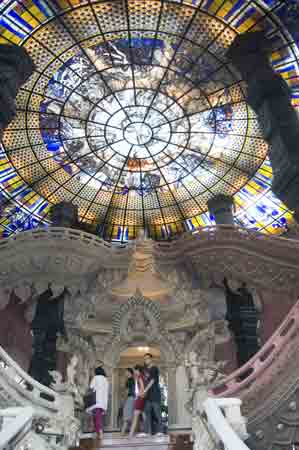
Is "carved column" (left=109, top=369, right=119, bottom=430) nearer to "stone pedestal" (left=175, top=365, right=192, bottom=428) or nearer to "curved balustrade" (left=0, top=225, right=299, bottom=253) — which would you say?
"stone pedestal" (left=175, top=365, right=192, bottom=428)

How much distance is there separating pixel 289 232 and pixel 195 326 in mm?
7912

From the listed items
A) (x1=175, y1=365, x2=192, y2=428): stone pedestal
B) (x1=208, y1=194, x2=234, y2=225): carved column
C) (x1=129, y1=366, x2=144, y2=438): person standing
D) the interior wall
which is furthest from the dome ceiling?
(x1=129, y1=366, x2=144, y2=438): person standing

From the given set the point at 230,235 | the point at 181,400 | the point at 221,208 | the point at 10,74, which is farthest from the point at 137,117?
the point at 181,400

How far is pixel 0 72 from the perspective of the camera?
15.2m

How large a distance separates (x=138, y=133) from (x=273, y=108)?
910 cm

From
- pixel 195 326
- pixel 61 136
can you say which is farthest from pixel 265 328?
pixel 61 136

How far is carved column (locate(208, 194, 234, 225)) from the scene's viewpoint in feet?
69.8

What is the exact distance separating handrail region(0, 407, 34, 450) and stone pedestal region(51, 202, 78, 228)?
16.8m

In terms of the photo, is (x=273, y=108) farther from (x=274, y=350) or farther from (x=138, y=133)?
(x=274, y=350)

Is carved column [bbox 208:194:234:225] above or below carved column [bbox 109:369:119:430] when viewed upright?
above

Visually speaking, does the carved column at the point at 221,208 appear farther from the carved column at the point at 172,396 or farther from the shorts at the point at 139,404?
the shorts at the point at 139,404

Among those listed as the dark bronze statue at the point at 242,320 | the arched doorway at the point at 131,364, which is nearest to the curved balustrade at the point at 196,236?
the dark bronze statue at the point at 242,320

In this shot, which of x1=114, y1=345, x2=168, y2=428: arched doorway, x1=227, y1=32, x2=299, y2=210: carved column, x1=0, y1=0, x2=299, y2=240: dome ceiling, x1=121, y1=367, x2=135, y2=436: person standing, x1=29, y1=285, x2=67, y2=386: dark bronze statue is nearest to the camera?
x1=121, y1=367, x2=135, y2=436: person standing

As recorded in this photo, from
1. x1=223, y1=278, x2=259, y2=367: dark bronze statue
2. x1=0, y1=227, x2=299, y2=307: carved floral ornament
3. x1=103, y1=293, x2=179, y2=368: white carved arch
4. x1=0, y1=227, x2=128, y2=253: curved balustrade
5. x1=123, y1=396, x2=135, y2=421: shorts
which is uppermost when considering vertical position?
x1=0, y1=227, x2=128, y2=253: curved balustrade
